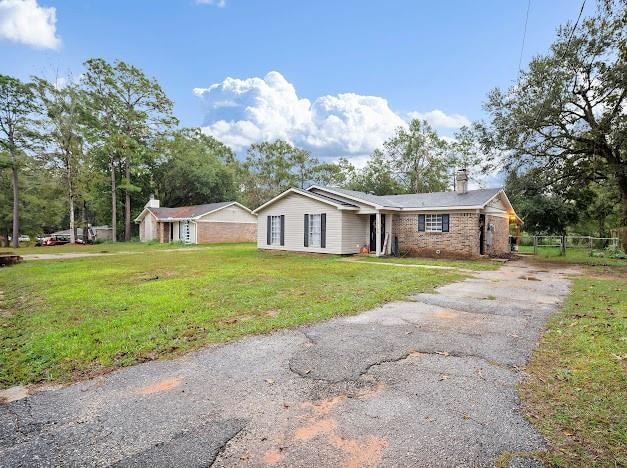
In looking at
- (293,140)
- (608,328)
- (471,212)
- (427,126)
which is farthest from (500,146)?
(293,140)

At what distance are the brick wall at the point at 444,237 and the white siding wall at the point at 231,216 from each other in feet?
57.0

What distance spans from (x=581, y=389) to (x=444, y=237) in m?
13.6

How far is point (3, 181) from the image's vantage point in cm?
3509

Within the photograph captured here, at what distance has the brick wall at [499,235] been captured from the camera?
55.8 feet

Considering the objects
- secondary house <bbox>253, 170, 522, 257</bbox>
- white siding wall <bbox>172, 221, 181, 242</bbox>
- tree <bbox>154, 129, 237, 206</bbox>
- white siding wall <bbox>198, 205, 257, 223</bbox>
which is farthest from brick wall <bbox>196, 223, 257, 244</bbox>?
secondary house <bbox>253, 170, 522, 257</bbox>

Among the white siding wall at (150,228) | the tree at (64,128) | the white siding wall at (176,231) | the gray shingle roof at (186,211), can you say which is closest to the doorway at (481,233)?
the gray shingle roof at (186,211)

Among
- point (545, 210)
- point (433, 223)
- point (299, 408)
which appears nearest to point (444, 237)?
point (433, 223)

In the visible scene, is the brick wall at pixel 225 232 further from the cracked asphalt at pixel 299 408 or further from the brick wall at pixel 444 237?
the cracked asphalt at pixel 299 408

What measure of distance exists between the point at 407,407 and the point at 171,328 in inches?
149

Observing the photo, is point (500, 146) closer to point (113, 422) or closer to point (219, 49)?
point (219, 49)

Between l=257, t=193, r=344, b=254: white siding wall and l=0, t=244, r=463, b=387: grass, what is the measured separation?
4.99 m

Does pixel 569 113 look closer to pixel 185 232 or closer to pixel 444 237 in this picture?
pixel 444 237

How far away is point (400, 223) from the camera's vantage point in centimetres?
1764

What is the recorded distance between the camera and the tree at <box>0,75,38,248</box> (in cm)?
2575
